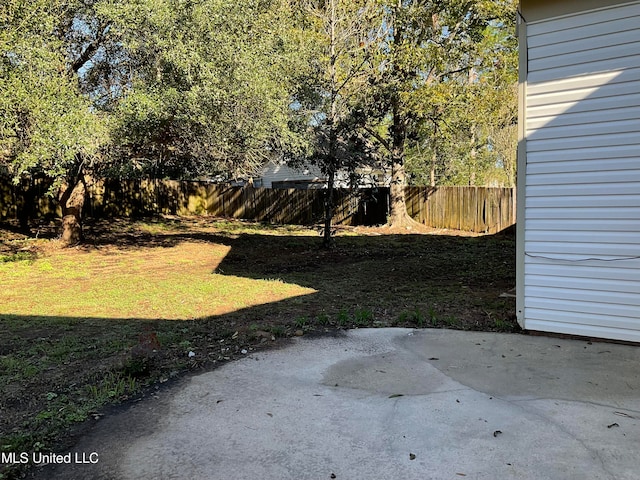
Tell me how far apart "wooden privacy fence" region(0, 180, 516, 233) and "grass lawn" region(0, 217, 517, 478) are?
2826 millimetres

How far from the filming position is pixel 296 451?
2324 mm

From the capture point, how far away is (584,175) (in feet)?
13.0

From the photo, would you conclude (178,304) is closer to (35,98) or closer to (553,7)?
(35,98)

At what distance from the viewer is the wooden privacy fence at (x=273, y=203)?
14.4 metres

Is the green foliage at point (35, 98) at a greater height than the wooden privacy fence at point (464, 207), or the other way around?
the green foliage at point (35, 98)

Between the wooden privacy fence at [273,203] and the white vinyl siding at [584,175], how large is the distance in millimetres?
7330

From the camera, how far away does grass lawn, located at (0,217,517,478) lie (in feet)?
10.5

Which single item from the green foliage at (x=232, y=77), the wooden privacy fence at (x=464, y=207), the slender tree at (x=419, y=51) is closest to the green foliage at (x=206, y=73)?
→ the green foliage at (x=232, y=77)

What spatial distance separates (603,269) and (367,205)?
1299 centimetres

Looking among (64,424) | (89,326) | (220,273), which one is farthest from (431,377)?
(220,273)

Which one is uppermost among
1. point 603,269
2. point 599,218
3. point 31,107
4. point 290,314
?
point 31,107

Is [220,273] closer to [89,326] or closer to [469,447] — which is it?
[89,326]

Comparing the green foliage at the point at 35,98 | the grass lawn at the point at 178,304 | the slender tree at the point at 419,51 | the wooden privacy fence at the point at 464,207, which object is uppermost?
the slender tree at the point at 419,51

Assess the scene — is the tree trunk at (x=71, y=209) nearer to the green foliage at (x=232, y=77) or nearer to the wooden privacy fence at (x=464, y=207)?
the green foliage at (x=232, y=77)
